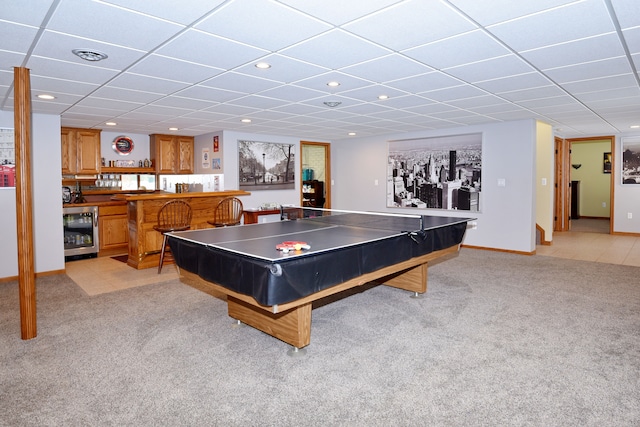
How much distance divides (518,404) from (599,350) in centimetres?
116

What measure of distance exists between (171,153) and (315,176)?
463cm

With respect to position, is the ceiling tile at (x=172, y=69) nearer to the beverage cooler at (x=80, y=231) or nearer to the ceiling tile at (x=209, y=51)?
the ceiling tile at (x=209, y=51)

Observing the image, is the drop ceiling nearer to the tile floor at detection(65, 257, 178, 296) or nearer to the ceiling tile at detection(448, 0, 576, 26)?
the ceiling tile at detection(448, 0, 576, 26)

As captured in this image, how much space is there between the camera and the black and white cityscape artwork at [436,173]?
7.01m

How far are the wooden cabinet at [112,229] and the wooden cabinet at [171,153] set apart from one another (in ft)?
4.48

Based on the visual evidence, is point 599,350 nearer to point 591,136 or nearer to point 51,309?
point 51,309

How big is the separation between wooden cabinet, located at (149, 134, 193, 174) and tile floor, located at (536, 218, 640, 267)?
270 inches

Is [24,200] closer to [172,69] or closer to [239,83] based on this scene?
[172,69]

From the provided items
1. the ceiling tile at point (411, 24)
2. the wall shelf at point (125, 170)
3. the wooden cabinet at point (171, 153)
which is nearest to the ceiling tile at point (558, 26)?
the ceiling tile at point (411, 24)

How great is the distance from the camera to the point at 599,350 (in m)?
2.87

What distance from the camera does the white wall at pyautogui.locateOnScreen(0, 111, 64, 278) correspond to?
4.98 metres

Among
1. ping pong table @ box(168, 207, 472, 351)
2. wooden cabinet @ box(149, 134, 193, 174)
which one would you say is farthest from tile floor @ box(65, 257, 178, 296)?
wooden cabinet @ box(149, 134, 193, 174)

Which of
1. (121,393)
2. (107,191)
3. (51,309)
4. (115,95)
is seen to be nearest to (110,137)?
(107,191)

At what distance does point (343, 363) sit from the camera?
8.91ft
